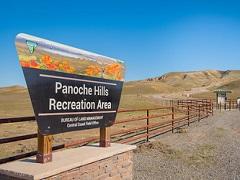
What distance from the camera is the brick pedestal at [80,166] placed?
504 centimetres

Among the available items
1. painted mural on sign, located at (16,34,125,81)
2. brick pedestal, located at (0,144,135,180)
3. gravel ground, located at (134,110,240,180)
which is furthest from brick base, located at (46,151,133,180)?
gravel ground, located at (134,110,240,180)

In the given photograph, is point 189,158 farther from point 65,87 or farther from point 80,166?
point 65,87

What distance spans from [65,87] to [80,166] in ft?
3.83

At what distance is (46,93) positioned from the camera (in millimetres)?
5395

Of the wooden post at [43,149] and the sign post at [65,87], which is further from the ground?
the sign post at [65,87]

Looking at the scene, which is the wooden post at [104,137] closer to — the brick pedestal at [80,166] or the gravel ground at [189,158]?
the brick pedestal at [80,166]

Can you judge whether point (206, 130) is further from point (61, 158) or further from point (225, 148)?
point (61, 158)

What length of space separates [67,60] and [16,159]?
1.71 meters

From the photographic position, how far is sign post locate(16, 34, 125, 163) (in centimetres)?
515

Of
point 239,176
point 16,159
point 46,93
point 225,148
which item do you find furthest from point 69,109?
point 225,148

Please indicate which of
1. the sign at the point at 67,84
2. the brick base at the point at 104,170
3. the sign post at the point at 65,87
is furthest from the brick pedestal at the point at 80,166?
the sign at the point at 67,84

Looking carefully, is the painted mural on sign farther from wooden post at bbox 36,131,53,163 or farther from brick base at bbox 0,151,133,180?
brick base at bbox 0,151,133,180

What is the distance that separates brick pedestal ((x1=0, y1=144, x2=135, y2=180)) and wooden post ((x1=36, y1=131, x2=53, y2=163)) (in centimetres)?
8

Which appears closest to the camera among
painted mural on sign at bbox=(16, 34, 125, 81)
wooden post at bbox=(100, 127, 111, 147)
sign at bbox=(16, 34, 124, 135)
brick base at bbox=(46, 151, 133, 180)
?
painted mural on sign at bbox=(16, 34, 125, 81)
